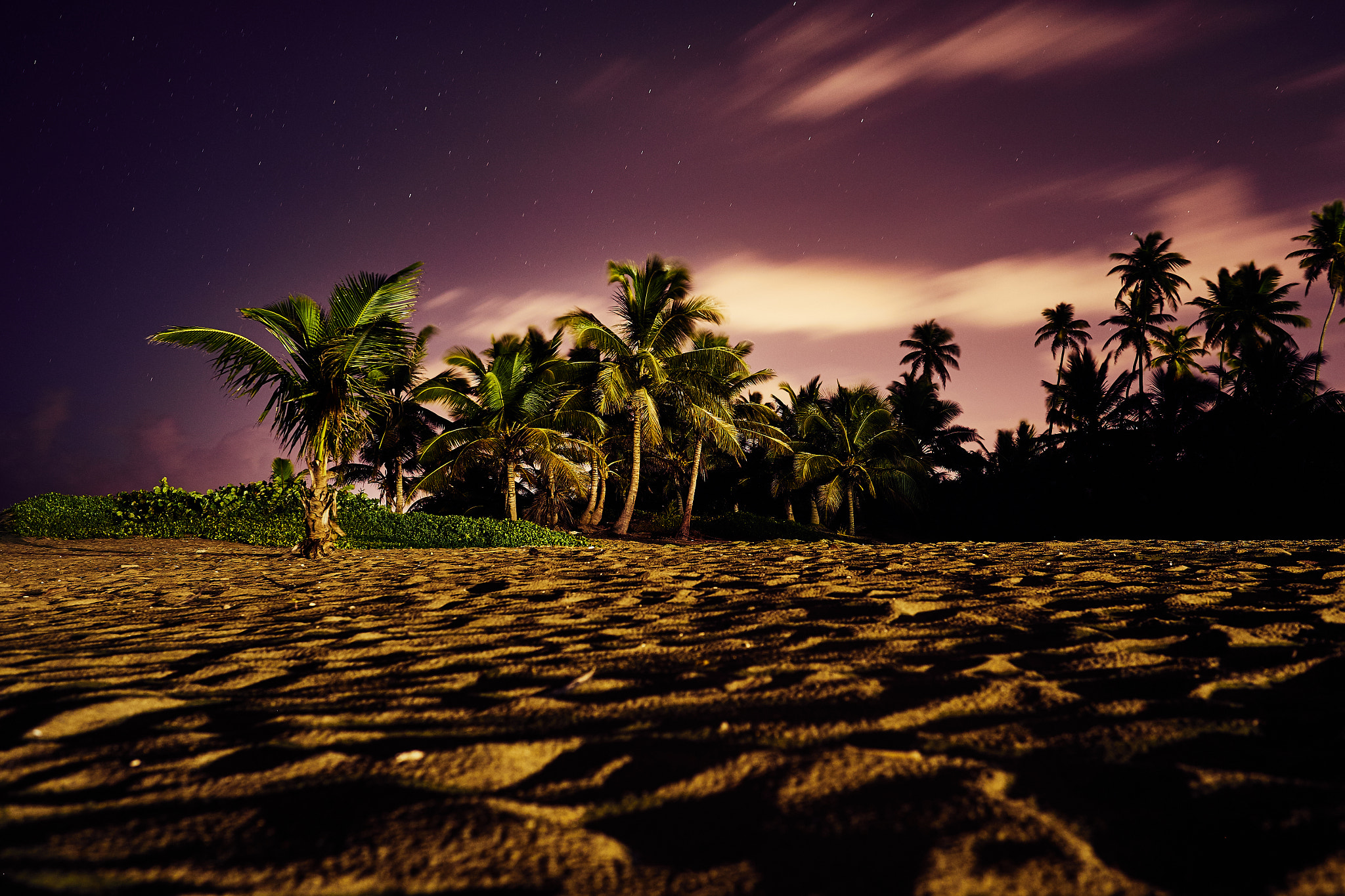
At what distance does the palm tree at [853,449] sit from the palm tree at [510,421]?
856 cm

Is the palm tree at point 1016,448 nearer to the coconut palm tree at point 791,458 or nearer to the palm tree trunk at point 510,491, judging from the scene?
the coconut palm tree at point 791,458

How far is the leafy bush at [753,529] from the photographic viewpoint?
20.2 meters

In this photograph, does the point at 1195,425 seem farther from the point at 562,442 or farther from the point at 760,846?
the point at 760,846

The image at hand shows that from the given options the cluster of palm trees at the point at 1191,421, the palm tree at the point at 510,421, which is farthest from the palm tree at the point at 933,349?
the palm tree at the point at 510,421

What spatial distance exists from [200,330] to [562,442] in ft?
30.1

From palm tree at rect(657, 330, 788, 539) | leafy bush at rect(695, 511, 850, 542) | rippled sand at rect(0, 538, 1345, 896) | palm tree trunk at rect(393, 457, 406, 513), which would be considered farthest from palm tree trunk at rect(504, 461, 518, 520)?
rippled sand at rect(0, 538, 1345, 896)

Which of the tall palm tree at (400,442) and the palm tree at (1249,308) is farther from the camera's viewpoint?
the palm tree at (1249,308)

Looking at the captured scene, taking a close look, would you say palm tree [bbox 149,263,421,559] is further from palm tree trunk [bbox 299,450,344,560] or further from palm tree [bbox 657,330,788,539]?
palm tree [bbox 657,330,788,539]

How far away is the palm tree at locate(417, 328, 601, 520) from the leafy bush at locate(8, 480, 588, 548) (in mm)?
1928

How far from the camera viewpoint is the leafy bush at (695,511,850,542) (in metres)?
20.2

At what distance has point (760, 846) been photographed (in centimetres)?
108

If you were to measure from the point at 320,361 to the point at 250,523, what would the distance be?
24.1ft

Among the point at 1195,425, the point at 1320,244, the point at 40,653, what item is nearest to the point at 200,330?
the point at 40,653

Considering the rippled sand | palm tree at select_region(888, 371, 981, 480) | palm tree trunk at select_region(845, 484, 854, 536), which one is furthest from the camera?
palm tree at select_region(888, 371, 981, 480)
